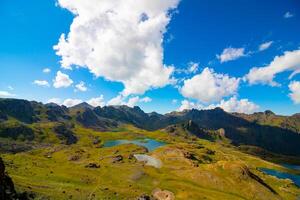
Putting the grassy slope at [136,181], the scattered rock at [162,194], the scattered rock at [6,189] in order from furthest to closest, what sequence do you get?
the scattered rock at [162,194], the grassy slope at [136,181], the scattered rock at [6,189]

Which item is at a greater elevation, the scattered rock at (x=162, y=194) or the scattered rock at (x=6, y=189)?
the scattered rock at (x=6, y=189)

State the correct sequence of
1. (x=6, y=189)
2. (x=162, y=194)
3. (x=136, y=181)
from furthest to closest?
1. (x=136, y=181)
2. (x=162, y=194)
3. (x=6, y=189)

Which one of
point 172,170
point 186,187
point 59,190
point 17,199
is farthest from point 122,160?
point 17,199

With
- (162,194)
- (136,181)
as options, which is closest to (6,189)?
(162,194)

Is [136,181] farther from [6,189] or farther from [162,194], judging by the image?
[6,189]

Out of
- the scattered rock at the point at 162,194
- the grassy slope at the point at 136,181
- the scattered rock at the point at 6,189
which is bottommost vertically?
the scattered rock at the point at 162,194

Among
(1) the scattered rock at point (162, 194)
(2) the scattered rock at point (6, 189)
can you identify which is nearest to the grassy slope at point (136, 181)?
(1) the scattered rock at point (162, 194)

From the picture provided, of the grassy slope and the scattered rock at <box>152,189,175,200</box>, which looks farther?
the scattered rock at <box>152,189,175,200</box>

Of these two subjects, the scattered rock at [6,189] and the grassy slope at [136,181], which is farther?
the grassy slope at [136,181]

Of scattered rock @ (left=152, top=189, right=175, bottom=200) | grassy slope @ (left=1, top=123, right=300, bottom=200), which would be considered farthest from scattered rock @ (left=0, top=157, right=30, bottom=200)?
scattered rock @ (left=152, top=189, right=175, bottom=200)

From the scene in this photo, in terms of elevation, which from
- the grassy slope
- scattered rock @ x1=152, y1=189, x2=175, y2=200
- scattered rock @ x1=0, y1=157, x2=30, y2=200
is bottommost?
scattered rock @ x1=152, y1=189, x2=175, y2=200

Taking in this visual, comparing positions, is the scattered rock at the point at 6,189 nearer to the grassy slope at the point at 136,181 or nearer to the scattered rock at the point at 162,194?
the grassy slope at the point at 136,181

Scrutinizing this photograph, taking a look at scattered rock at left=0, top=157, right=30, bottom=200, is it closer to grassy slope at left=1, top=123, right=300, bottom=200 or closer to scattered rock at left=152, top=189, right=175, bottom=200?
grassy slope at left=1, top=123, right=300, bottom=200

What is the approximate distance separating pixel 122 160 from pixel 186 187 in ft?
242
